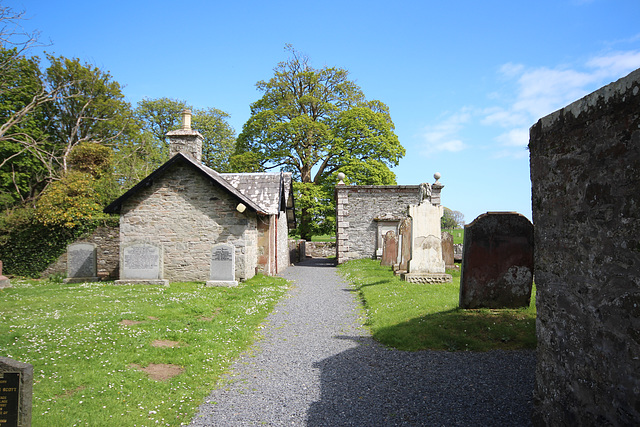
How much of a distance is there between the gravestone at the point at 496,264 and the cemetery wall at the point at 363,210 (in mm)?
15410

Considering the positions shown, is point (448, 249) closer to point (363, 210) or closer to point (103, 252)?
point (363, 210)

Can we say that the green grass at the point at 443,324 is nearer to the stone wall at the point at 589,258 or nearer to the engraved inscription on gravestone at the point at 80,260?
the stone wall at the point at 589,258

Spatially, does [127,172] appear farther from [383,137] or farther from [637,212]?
[637,212]

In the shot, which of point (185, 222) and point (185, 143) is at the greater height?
point (185, 143)

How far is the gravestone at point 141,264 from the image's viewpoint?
1468cm

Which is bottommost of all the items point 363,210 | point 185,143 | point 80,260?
point 80,260

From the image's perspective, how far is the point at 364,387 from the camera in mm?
5211

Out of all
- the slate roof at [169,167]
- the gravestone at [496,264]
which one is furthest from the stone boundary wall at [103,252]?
the gravestone at [496,264]

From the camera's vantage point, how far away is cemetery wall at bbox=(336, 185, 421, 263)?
23.7 metres

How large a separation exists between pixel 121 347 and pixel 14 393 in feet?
9.88

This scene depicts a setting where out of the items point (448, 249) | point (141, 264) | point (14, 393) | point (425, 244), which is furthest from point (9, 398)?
point (448, 249)

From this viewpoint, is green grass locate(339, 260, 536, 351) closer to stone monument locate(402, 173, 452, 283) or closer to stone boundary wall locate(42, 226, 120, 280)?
stone monument locate(402, 173, 452, 283)

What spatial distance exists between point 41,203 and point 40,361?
15693 mm

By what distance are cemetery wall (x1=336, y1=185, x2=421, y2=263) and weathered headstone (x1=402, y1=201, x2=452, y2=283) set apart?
10.8 meters
